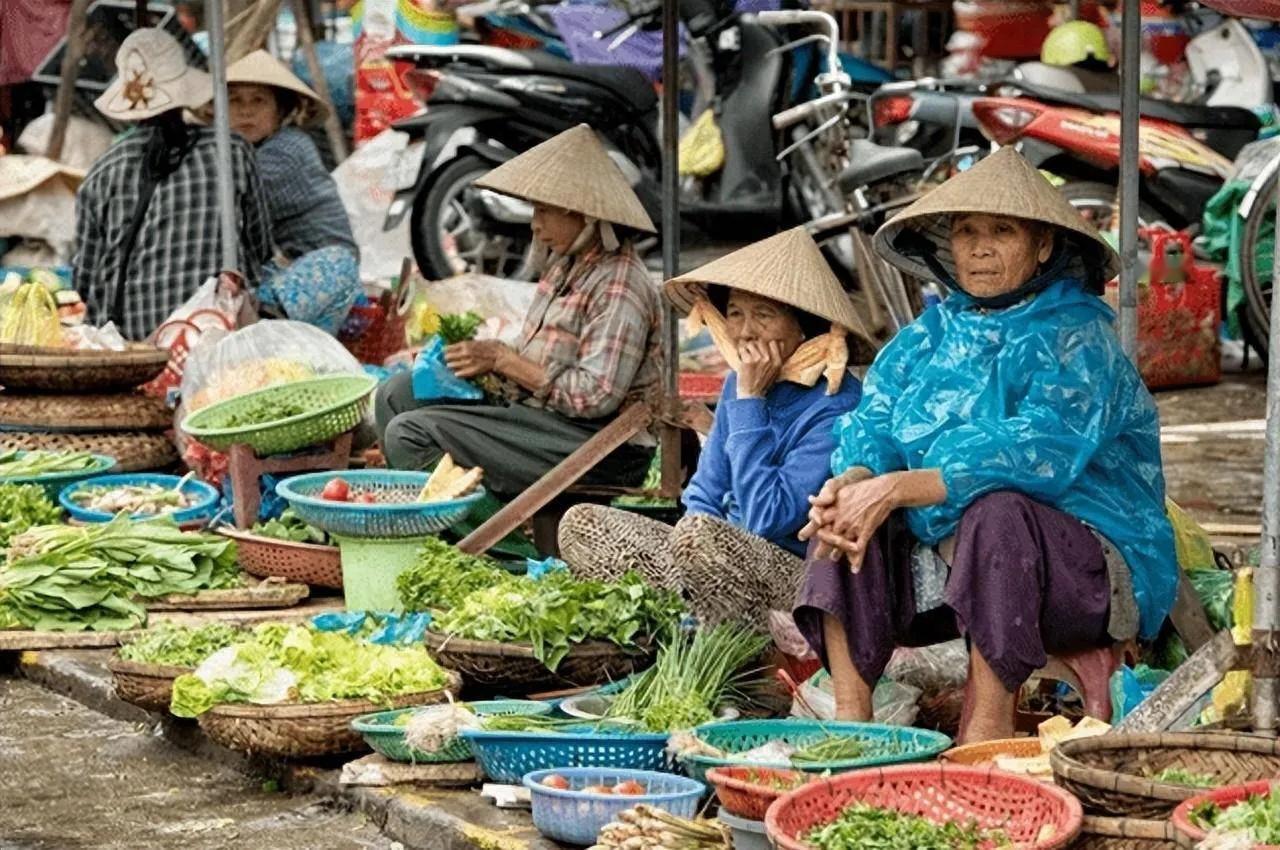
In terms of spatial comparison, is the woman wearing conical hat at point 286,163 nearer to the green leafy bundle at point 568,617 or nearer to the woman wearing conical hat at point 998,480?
the green leafy bundle at point 568,617

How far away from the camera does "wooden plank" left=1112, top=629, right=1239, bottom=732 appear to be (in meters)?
4.23

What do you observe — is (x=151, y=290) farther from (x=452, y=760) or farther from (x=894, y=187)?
(x=452, y=760)

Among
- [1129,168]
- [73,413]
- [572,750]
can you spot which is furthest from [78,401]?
[1129,168]

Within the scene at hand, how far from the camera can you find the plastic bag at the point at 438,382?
6.80 m

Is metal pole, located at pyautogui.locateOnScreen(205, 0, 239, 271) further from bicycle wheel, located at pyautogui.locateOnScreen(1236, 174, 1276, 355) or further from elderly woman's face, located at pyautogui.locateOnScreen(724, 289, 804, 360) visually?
bicycle wheel, located at pyautogui.locateOnScreen(1236, 174, 1276, 355)

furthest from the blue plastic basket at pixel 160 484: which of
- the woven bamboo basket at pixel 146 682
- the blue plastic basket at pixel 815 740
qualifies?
the blue plastic basket at pixel 815 740

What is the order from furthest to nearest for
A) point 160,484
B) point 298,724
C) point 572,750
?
point 160,484 < point 298,724 < point 572,750

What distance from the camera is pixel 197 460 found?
7.78 meters

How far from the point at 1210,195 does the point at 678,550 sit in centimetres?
669

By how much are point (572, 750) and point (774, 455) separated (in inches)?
37.9

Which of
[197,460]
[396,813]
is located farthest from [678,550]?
[197,460]

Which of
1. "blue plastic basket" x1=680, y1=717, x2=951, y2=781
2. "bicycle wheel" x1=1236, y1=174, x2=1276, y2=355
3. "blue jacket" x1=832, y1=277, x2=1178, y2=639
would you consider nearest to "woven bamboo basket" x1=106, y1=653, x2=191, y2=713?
"blue plastic basket" x1=680, y1=717, x2=951, y2=781

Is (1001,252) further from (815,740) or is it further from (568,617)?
(568,617)

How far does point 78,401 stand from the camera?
26.4ft
